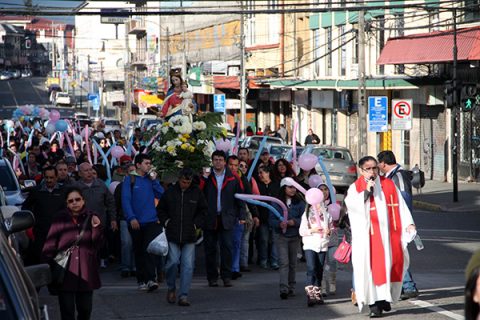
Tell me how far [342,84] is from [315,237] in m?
33.1

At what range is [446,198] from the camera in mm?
33000

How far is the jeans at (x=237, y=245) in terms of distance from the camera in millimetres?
16625

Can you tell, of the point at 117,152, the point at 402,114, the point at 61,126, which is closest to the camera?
the point at 117,152

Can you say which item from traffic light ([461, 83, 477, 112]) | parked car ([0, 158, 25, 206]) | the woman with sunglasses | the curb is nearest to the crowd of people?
the woman with sunglasses

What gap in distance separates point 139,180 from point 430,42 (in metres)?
23.1

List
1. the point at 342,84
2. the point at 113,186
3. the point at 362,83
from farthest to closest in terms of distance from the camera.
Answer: the point at 342,84
the point at 362,83
the point at 113,186

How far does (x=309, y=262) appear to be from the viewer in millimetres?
13789

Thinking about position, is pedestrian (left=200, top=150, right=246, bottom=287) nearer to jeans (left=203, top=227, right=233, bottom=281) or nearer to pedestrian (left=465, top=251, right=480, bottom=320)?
jeans (left=203, top=227, right=233, bottom=281)

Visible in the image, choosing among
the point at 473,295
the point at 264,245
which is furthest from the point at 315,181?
the point at 473,295

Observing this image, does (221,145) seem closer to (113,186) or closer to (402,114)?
(113,186)

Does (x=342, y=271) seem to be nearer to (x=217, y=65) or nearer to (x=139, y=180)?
(x=139, y=180)

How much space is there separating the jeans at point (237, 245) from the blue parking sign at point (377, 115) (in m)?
17.9

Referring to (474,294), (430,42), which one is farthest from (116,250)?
(430,42)

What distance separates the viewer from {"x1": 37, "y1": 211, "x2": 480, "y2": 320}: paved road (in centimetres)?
1301
